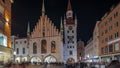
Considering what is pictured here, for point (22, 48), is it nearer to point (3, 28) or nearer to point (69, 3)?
point (69, 3)

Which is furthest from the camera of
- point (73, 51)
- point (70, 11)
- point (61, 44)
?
point (70, 11)

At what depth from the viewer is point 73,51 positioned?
104 meters

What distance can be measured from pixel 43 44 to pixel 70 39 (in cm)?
1486

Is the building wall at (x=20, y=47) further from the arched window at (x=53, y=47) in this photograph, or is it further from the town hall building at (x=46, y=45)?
the arched window at (x=53, y=47)

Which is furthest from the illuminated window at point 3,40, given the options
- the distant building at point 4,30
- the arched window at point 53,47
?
the arched window at point 53,47

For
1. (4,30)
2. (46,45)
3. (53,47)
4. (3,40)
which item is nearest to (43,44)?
(46,45)

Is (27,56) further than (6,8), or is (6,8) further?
(27,56)

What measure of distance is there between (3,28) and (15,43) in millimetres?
Result: 65225

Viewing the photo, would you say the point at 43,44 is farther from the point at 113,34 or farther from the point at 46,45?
the point at 113,34

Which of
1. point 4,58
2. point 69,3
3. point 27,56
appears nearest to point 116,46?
point 4,58

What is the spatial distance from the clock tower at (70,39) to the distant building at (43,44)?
301 inches

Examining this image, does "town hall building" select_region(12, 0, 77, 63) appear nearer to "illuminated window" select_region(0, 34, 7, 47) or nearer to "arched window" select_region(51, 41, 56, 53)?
"arched window" select_region(51, 41, 56, 53)

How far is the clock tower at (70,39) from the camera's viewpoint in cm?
10338

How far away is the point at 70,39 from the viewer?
107500 mm
